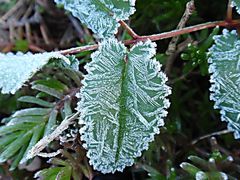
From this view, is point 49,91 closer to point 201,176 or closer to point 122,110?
point 122,110

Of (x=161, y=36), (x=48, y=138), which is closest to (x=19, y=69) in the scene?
(x=48, y=138)

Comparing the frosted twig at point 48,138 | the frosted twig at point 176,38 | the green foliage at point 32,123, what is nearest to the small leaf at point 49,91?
the green foliage at point 32,123

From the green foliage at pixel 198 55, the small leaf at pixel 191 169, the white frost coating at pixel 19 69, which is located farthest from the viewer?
the green foliage at pixel 198 55

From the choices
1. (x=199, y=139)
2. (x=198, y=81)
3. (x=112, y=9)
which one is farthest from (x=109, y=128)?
(x=198, y=81)

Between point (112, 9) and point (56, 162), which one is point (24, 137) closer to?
point (56, 162)

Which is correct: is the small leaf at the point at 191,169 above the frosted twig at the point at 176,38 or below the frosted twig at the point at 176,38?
below

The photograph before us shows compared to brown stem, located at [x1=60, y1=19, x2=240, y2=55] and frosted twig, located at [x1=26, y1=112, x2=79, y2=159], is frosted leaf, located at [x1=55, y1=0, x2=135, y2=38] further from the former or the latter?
frosted twig, located at [x1=26, y1=112, x2=79, y2=159]

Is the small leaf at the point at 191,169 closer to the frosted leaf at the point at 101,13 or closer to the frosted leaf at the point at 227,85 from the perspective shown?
the frosted leaf at the point at 227,85
